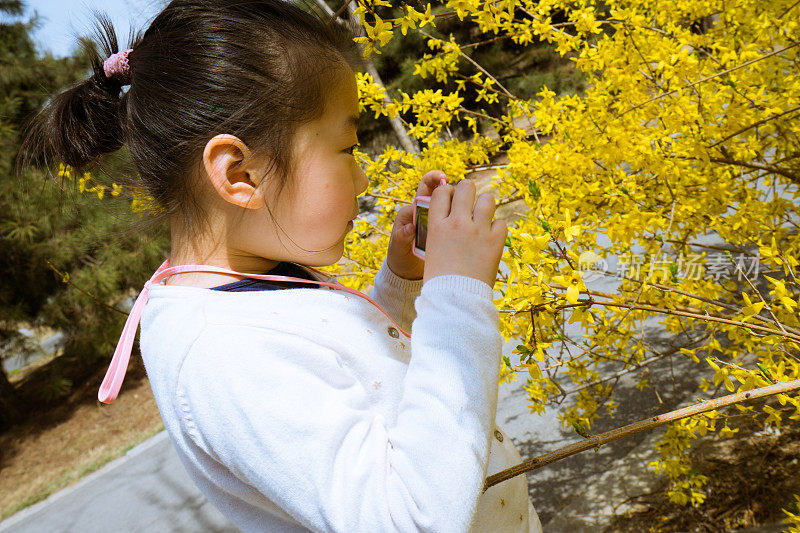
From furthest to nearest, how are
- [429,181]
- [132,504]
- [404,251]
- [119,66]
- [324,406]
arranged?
[132,504] < [404,251] < [429,181] < [119,66] < [324,406]

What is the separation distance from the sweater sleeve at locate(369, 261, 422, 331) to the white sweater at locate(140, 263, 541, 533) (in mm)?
418

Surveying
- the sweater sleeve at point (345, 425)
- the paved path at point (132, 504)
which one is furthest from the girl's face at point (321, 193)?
the paved path at point (132, 504)

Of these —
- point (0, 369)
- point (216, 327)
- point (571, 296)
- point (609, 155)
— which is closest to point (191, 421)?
point (216, 327)

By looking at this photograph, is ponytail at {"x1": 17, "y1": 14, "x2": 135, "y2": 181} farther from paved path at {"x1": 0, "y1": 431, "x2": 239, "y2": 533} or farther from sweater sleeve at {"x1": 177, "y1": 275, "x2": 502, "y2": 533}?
paved path at {"x1": 0, "y1": 431, "x2": 239, "y2": 533}

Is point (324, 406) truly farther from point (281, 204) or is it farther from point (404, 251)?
point (404, 251)

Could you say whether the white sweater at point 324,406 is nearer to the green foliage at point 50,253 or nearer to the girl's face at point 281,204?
the girl's face at point 281,204

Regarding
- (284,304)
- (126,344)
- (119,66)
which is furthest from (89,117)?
(284,304)

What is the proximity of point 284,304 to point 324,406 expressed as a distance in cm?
22

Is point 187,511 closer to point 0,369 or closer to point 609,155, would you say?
point 609,155

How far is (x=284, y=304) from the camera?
2.84 ft

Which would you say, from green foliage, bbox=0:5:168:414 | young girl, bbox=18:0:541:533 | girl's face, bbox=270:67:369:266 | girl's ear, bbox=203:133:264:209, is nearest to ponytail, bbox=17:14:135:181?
young girl, bbox=18:0:541:533

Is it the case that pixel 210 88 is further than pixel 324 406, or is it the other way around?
pixel 210 88

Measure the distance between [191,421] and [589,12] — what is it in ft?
6.42

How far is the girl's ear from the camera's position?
2.92ft
